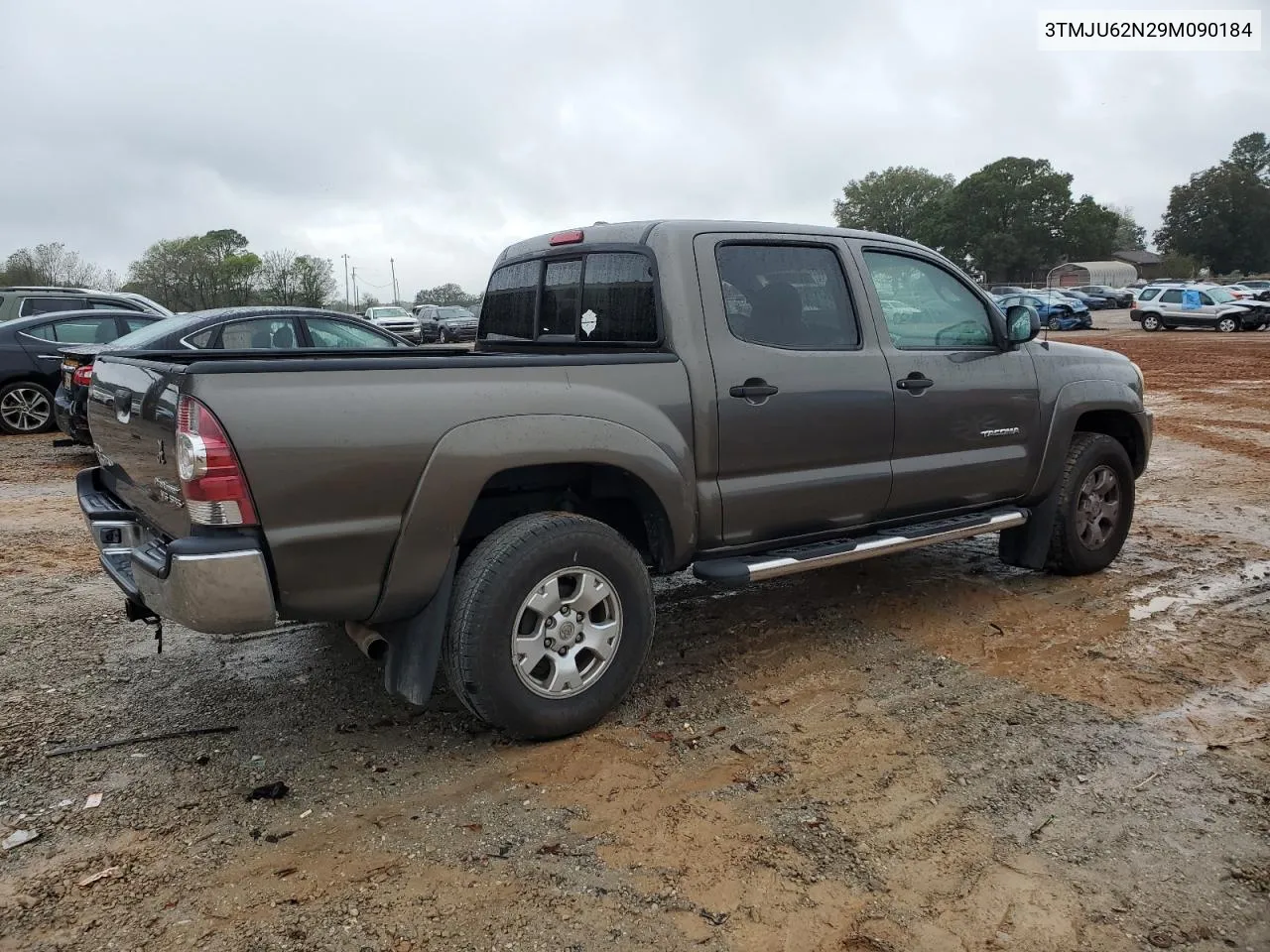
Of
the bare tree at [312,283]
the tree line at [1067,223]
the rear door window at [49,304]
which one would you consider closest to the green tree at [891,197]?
the tree line at [1067,223]

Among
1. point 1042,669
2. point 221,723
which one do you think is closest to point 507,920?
point 221,723

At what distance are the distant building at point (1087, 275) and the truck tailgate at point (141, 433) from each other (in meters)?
89.8

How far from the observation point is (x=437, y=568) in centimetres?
327

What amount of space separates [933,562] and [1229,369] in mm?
17176

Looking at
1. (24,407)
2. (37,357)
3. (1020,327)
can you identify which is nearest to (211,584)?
(1020,327)

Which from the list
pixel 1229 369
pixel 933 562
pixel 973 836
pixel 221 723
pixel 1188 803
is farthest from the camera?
pixel 1229 369

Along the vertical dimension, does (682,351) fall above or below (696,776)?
above

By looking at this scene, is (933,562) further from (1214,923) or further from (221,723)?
(221,723)

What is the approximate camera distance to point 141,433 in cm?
324

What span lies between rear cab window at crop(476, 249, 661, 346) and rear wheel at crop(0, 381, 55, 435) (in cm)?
875

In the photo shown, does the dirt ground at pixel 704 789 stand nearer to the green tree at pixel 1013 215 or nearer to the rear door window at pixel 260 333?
the rear door window at pixel 260 333

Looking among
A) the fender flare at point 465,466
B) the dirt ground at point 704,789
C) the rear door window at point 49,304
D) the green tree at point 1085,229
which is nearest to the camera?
the dirt ground at point 704,789

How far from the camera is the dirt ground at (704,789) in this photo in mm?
2547

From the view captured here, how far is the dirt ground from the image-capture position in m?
2.55
